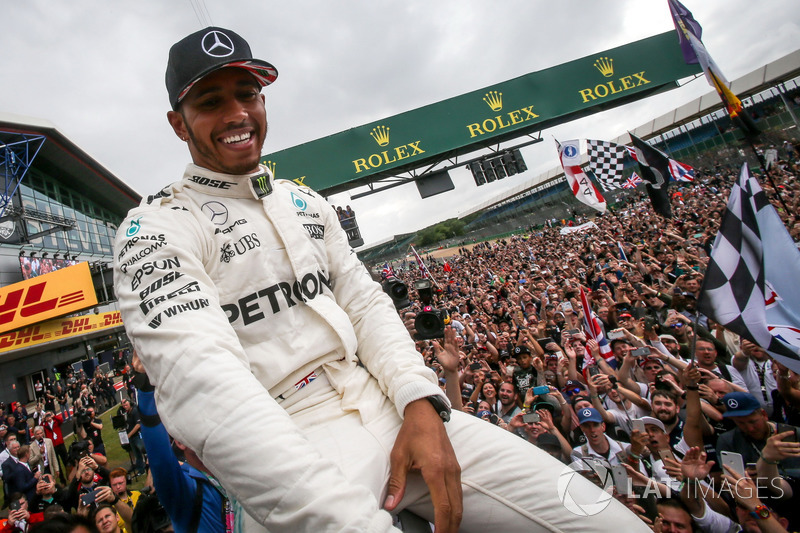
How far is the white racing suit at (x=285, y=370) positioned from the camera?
2.46 feet

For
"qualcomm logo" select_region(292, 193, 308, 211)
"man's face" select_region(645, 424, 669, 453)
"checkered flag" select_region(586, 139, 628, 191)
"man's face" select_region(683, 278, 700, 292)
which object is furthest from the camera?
"checkered flag" select_region(586, 139, 628, 191)

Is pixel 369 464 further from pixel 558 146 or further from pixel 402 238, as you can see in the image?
pixel 402 238

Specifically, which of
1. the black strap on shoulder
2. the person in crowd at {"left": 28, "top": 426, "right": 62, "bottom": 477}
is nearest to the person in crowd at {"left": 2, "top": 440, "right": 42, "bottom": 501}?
the person in crowd at {"left": 28, "top": 426, "right": 62, "bottom": 477}

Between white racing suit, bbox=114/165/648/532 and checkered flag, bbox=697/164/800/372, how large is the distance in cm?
298

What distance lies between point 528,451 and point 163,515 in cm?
344

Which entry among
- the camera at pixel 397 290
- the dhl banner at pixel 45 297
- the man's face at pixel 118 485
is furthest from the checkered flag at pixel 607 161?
the dhl banner at pixel 45 297

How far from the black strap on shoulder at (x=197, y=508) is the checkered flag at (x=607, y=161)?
1099 centimetres

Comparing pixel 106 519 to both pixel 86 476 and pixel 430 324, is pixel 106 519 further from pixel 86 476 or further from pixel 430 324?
pixel 430 324

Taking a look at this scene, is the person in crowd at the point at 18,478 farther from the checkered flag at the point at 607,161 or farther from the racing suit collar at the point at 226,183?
the checkered flag at the point at 607,161

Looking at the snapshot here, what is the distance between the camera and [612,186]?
35.5 ft

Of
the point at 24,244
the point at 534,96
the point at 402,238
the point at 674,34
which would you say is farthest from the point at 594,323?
the point at 402,238

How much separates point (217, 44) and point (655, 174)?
994 cm

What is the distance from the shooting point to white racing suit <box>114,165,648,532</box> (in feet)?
2.46

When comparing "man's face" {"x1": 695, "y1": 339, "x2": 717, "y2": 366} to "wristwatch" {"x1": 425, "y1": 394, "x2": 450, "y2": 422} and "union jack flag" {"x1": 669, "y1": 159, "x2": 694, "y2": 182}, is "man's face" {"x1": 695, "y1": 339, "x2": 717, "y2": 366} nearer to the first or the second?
"wristwatch" {"x1": 425, "y1": 394, "x2": 450, "y2": 422}
